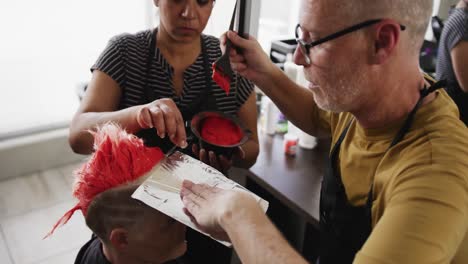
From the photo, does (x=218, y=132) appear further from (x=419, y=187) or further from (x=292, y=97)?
(x=419, y=187)

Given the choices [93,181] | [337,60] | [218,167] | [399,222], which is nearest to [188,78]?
[218,167]

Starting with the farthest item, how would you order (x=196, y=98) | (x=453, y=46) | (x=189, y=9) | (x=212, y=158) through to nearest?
(x=453, y=46), (x=196, y=98), (x=189, y=9), (x=212, y=158)

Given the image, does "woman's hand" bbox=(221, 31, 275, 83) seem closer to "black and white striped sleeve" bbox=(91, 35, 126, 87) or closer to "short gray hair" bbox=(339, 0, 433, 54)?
"black and white striped sleeve" bbox=(91, 35, 126, 87)

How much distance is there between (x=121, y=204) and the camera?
3.90 ft

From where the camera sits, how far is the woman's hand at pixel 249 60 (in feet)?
4.55

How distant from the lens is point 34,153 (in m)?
3.10

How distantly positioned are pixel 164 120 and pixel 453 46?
150 cm

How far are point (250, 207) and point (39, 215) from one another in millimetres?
2245

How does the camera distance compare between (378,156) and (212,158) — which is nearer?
(378,156)

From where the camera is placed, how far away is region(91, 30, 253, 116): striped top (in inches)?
54.9

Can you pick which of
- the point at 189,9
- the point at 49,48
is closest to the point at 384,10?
the point at 189,9

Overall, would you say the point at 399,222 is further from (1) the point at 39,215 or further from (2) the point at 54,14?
(2) the point at 54,14

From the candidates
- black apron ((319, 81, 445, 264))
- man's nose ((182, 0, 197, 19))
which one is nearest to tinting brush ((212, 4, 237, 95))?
man's nose ((182, 0, 197, 19))

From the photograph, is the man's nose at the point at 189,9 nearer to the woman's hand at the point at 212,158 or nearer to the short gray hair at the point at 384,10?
the woman's hand at the point at 212,158
